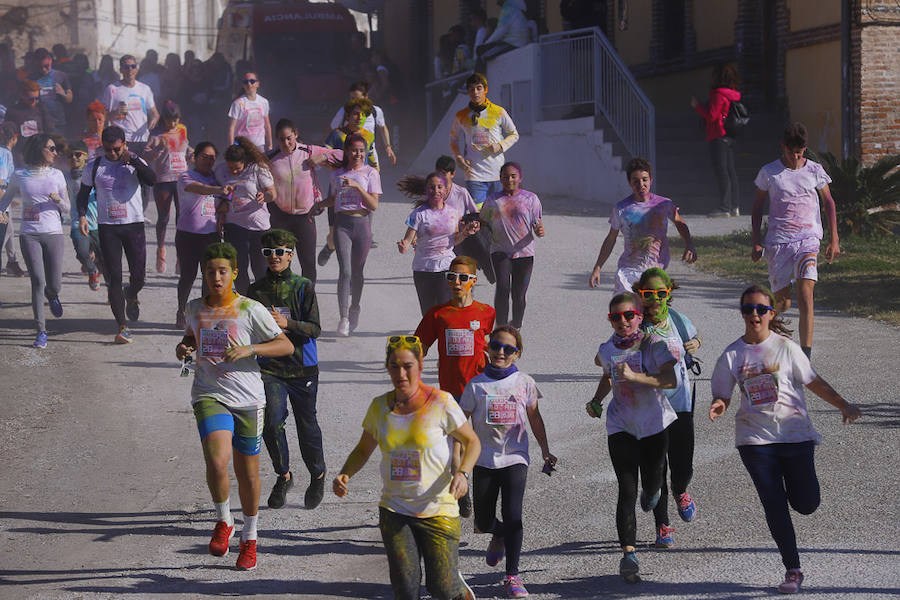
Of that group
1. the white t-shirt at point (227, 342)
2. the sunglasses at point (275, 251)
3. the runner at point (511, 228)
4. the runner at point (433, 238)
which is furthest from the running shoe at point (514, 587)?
the runner at point (511, 228)

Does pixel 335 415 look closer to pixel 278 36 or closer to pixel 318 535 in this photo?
pixel 318 535

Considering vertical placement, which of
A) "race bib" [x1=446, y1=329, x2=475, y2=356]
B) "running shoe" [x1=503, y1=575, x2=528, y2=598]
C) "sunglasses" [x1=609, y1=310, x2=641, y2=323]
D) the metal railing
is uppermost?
the metal railing

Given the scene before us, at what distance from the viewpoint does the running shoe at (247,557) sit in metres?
7.13

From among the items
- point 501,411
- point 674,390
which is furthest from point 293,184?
point 501,411

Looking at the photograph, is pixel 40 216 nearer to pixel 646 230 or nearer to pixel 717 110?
pixel 646 230

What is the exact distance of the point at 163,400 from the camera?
1152 cm

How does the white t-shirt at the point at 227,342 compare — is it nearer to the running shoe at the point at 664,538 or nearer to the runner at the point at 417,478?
the runner at the point at 417,478

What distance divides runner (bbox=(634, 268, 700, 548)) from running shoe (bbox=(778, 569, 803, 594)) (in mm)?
913

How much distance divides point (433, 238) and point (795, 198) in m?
3.03

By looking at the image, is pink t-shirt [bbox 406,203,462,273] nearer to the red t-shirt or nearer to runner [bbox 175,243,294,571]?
the red t-shirt

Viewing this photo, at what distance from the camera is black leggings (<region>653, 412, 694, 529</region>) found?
23.8 feet

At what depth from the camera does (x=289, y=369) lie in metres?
8.06

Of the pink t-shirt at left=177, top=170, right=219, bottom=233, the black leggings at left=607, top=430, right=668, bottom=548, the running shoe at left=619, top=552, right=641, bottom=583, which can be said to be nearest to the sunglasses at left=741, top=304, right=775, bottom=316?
the black leggings at left=607, top=430, right=668, bottom=548

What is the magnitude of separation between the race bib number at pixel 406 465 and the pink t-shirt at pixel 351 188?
7288mm
